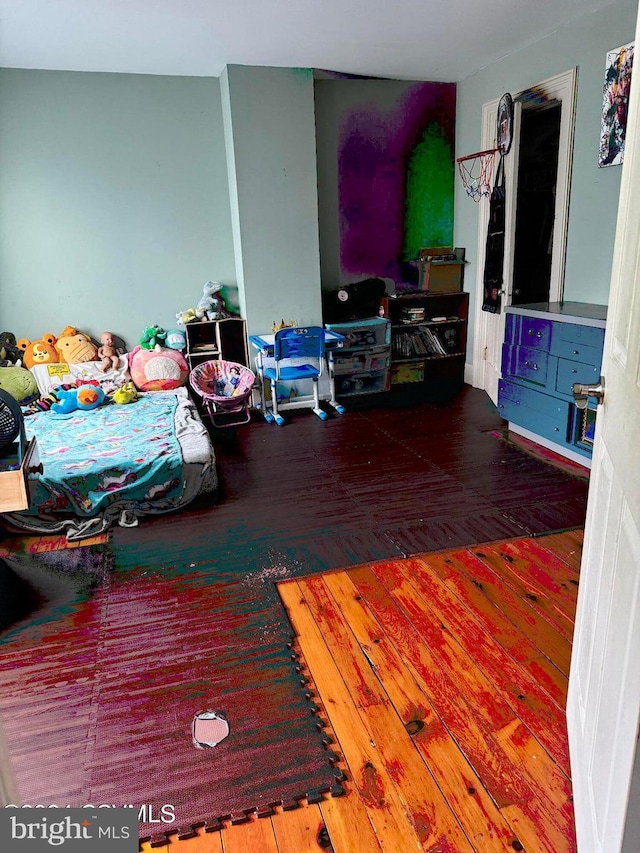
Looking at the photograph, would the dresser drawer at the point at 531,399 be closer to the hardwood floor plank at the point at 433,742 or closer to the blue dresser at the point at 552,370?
the blue dresser at the point at 552,370

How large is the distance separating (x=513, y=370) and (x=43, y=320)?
12.4ft

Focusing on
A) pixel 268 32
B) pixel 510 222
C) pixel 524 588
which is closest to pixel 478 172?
pixel 510 222

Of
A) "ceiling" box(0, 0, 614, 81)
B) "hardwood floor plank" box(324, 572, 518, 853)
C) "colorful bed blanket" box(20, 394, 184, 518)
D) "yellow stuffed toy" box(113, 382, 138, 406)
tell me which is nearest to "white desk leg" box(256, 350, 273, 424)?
"yellow stuffed toy" box(113, 382, 138, 406)

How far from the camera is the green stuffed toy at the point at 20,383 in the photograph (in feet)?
15.0

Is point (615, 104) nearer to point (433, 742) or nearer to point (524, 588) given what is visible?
point (524, 588)

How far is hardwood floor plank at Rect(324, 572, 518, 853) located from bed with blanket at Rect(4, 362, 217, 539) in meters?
1.33

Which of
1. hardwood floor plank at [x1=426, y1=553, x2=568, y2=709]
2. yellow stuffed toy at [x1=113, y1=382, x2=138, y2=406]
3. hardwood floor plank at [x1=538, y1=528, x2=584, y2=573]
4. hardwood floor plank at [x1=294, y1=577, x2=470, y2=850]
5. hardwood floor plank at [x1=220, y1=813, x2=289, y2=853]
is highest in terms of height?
yellow stuffed toy at [x1=113, y1=382, x2=138, y2=406]

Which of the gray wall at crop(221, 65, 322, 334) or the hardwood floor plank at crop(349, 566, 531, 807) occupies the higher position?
the gray wall at crop(221, 65, 322, 334)

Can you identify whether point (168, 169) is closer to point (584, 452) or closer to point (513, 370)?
point (513, 370)

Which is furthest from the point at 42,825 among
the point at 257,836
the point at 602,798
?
the point at 602,798

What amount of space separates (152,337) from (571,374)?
333 centimetres

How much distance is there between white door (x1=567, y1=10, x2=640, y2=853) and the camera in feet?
3.34

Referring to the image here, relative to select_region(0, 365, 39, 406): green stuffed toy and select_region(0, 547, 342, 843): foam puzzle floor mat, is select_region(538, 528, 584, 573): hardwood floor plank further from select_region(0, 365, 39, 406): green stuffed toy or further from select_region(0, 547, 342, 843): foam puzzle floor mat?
select_region(0, 365, 39, 406): green stuffed toy

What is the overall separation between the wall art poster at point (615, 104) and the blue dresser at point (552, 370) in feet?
3.11
